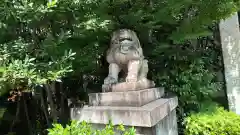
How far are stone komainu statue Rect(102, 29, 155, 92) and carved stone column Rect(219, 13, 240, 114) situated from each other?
2.97 m

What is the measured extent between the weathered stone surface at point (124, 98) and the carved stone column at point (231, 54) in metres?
2.88

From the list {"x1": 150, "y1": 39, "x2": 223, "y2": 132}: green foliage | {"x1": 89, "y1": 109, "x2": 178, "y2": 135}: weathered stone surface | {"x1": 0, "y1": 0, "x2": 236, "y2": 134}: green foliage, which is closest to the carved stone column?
{"x1": 0, "y1": 0, "x2": 236, "y2": 134}: green foliage

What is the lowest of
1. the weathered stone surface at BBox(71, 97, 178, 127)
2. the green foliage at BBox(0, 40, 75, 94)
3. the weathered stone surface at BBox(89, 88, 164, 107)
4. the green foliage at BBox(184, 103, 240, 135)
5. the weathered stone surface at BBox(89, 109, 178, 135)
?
the green foliage at BBox(184, 103, 240, 135)

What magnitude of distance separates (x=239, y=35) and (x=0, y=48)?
5.36m

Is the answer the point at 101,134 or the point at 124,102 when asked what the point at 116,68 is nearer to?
the point at 124,102

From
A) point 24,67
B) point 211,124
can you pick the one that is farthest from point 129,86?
point 211,124

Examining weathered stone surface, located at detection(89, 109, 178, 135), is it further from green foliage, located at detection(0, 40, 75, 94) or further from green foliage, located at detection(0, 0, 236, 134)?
green foliage, located at detection(0, 40, 75, 94)

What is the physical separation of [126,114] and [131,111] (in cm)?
9

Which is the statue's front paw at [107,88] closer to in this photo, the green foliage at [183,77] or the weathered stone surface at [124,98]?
the weathered stone surface at [124,98]

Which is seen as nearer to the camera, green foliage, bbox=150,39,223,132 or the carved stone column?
green foliage, bbox=150,39,223,132

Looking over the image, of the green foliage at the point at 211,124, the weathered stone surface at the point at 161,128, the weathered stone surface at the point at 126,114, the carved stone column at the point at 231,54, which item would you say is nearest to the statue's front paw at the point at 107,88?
the weathered stone surface at the point at 126,114

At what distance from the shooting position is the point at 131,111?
8.62ft

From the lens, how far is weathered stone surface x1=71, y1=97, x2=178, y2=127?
251 centimetres

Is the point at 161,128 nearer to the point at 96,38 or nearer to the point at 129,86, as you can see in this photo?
the point at 129,86
